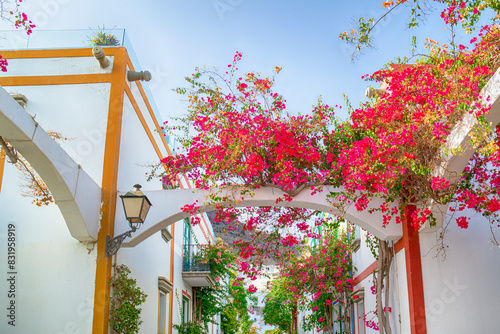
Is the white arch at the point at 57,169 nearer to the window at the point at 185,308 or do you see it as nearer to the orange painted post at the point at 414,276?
the orange painted post at the point at 414,276

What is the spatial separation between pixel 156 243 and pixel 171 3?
4947 millimetres

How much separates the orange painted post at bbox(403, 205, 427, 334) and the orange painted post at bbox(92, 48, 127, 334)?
3.90 metres

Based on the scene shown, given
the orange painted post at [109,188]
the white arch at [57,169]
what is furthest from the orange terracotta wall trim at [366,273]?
the white arch at [57,169]

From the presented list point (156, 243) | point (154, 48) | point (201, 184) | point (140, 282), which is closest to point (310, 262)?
point (156, 243)

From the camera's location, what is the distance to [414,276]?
657cm

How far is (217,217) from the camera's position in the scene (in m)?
7.30

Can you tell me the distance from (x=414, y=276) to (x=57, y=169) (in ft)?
15.0

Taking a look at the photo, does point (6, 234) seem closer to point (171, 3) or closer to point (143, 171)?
point (143, 171)

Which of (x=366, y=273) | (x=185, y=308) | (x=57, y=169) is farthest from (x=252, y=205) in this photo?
(x=185, y=308)

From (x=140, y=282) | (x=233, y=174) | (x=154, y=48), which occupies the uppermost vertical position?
(x=154, y=48)

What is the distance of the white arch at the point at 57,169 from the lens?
501cm

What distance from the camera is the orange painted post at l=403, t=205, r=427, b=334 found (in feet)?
21.0

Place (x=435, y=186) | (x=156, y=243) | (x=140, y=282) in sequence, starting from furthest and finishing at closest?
(x=156, y=243), (x=140, y=282), (x=435, y=186)

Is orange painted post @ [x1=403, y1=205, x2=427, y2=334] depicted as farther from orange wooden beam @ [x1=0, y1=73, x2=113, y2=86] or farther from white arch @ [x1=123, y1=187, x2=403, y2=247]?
orange wooden beam @ [x1=0, y1=73, x2=113, y2=86]
